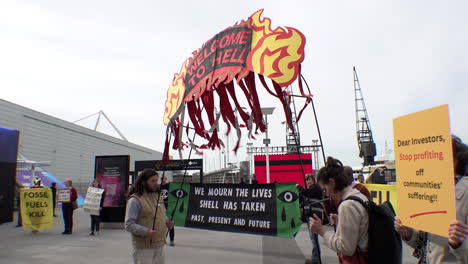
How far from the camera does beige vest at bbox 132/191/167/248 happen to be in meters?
3.20

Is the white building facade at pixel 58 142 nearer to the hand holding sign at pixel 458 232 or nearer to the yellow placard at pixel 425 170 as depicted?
the yellow placard at pixel 425 170

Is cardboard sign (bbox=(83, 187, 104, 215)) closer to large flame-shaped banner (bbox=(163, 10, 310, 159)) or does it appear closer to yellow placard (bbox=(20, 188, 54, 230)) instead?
yellow placard (bbox=(20, 188, 54, 230))

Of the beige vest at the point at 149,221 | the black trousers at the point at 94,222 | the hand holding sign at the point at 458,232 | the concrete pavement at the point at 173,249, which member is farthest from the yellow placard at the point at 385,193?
the black trousers at the point at 94,222

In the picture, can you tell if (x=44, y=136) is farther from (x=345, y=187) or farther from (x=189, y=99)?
(x=345, y=187)

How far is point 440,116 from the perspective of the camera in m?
1.62

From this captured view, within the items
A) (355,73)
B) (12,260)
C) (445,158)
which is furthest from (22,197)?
(355,73)

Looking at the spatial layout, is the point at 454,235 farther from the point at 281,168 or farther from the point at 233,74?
the point at 281,168

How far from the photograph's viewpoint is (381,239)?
6.44 ft

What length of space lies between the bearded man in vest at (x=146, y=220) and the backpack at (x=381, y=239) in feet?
6.80

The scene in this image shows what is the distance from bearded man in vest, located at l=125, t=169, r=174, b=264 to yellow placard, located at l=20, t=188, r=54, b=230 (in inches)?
314

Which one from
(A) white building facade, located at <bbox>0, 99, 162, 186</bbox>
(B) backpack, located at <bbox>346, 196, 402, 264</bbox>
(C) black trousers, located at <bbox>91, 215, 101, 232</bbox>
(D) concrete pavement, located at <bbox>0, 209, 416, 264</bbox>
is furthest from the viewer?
(A) white building facade, located at <bbox>0, 99, 162, 186</bbox>

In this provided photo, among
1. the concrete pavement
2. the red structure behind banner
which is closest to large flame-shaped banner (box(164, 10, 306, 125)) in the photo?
the concrete pavement

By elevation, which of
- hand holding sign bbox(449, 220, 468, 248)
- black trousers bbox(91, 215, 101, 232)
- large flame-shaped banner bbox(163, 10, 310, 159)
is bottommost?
black trousers bbox(91, 215, 101, 232)

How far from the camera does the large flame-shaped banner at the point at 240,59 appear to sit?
116 inches
